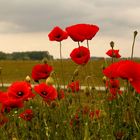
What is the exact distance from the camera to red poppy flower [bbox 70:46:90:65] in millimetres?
3182

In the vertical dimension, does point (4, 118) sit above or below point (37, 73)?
below

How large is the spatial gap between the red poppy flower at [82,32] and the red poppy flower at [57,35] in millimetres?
624

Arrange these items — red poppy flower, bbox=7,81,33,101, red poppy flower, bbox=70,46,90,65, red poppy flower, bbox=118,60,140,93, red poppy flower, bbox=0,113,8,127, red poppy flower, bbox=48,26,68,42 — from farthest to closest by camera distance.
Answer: red poppy flower, bbox=48,26,68,42 → red poppy flower, bbox=0,113,8,127 → red poppy flower, bbox=7,81,33,101 → red poppy flower, bbox=70,46,90,65 → red poppy flower, bbox=118,60,140,93

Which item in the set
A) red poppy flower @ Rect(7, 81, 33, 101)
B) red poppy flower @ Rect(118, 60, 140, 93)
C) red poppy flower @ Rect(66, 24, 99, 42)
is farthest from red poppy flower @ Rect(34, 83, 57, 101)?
red poppy flower @ Rect(118, 60, 140, 93)

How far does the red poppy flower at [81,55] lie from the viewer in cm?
318

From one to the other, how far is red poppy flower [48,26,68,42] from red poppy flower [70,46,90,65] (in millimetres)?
471

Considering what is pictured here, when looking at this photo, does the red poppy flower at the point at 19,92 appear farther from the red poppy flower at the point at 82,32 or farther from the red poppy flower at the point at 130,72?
the red poppy flower at the point at 130,72

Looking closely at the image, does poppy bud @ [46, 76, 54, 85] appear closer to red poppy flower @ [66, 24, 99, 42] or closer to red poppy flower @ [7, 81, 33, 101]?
red poppy flower @ [7, 81, 33, 101]

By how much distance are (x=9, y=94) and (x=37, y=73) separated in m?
0.39

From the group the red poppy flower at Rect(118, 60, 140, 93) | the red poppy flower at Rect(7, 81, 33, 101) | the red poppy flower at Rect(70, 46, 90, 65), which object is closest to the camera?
the red poppy flower at Rect(118, 60, 140, 93)

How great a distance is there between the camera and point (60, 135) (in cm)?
350

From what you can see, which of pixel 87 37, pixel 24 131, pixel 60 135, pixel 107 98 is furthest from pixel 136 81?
pixel 24 131

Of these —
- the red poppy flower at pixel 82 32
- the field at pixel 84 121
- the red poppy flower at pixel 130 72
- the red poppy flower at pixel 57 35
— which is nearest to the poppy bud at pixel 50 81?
the field at pixel 84 121

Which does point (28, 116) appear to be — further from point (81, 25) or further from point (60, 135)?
point (81, 25)
